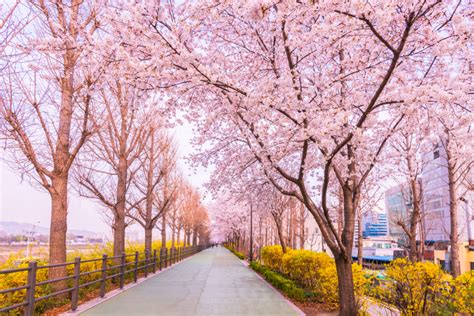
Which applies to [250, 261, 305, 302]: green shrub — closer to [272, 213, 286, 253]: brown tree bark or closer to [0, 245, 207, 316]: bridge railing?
[272, 213, 286, 253]: brown tree bark

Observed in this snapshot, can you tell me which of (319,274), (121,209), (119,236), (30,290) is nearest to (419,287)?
(319,274)

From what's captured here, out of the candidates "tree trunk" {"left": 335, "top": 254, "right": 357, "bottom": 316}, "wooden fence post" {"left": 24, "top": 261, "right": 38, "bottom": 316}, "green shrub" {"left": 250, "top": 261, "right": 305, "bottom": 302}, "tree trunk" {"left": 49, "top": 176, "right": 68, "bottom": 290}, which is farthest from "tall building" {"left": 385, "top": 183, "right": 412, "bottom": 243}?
"wooden fence post" {"left": 24, "top": 261, "right": 38, "bottom": 316}

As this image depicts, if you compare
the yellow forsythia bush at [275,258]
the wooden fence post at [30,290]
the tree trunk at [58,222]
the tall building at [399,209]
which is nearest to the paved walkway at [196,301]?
the tree trunk at [58,222]

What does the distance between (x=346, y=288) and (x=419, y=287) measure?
1.41m

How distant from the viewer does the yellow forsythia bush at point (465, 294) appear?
19.1 ft

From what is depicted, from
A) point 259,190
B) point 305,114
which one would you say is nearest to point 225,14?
point 305,114

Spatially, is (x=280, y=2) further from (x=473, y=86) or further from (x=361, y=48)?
(x=473, y=86)

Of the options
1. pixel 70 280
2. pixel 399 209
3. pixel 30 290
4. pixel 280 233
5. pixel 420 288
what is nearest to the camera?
pixel 30 290

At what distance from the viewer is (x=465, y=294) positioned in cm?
582

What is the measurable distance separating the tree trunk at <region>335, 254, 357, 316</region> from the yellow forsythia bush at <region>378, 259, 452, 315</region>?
804 mm

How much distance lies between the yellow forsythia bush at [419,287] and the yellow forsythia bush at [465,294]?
0.17 metres

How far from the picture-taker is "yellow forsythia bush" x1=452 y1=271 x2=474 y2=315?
229 inches

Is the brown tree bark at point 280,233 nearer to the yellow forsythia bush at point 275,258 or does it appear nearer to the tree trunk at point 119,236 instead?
the yellow forsythia bush at point 275,258

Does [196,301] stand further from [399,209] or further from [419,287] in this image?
[399,209]
